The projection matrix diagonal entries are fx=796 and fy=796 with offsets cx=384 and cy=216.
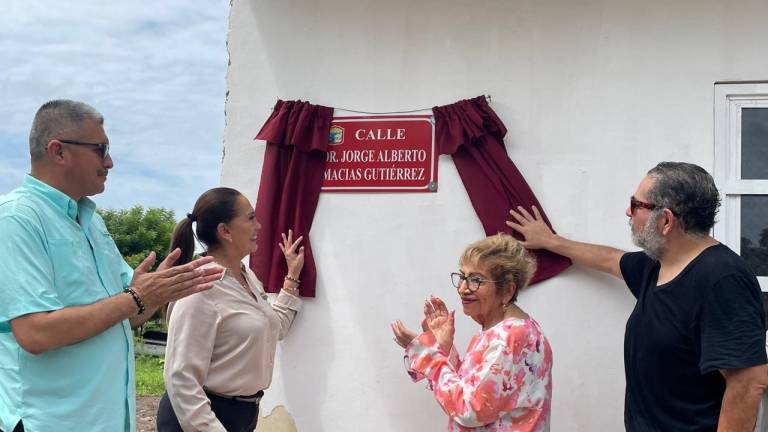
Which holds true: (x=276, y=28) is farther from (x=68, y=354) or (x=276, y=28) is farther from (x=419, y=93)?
(x=68, y=354)

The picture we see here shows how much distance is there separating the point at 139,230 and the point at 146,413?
1225 centimetres

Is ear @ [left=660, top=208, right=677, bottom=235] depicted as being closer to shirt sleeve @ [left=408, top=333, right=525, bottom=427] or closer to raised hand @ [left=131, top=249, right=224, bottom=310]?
shirt sleeve @ [left=408, top=333, right=525, bottom=427]

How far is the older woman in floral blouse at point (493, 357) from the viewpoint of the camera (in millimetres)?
2869

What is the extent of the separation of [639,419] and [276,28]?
2.59 metres

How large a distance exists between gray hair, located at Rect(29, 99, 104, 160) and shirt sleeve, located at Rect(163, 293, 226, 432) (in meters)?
0.84

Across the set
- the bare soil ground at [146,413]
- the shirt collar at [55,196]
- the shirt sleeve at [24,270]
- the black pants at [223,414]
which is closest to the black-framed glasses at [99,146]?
the shirt collar at [55,196]

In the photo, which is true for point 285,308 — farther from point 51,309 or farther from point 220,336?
point 51,309

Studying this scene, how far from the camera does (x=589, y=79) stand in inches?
149

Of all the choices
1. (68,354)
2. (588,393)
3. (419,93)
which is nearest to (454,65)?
(419,93)

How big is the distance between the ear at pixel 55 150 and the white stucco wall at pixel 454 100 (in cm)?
156

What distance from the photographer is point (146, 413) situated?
11836 millimetres

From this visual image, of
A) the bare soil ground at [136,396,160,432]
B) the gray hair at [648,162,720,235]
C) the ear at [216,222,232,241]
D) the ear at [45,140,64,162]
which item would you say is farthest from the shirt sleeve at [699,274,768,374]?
the bare soil ground at [136,396,160,432]

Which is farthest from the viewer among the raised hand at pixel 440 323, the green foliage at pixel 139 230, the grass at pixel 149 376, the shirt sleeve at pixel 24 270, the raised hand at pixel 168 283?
the green foliage at pixel 139 230

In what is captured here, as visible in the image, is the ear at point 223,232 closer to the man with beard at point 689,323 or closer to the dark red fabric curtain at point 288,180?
the dark red fabric curtain at point 288,180
